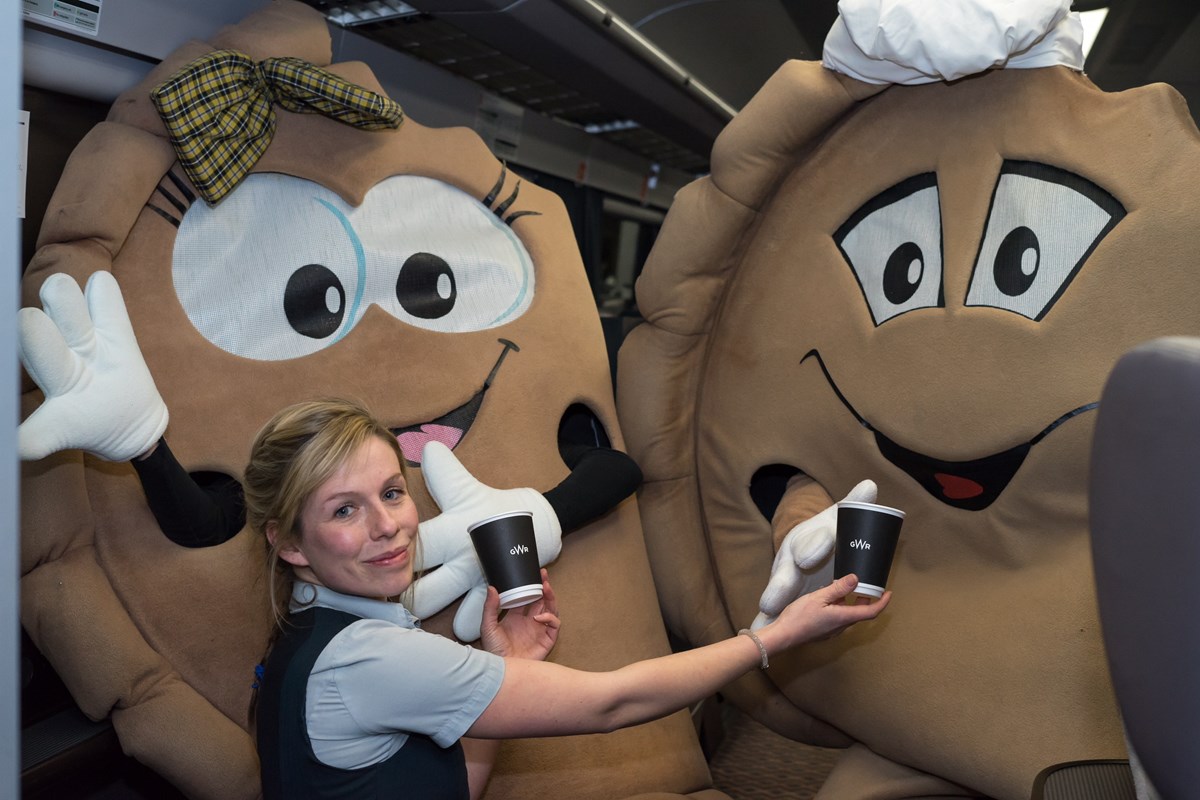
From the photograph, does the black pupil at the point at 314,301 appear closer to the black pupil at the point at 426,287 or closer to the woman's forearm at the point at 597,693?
the black pupil at the point at 426,287

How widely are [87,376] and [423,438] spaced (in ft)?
1.93

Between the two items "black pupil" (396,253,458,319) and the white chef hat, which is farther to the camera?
"black pupil" (396,253,458,319)

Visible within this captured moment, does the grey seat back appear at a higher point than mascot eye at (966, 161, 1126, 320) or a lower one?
lower

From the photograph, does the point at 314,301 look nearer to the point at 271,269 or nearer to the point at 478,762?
the point at 271,269

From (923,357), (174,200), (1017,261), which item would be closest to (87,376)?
(174,200)

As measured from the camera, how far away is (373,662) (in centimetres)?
126

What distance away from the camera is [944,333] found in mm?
1676

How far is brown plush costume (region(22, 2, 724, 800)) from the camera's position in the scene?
1479 millimetres

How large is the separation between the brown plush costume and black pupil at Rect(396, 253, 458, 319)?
0.08 feet

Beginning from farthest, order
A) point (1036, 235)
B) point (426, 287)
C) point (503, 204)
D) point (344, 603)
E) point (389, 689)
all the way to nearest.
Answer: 1. point (503, 204)
2. point (426, 287)
3. point (1036, 235)
4. point (344, 603)
5. point (389, 689)

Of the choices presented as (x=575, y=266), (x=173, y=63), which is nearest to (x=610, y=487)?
(x=575, y=266)

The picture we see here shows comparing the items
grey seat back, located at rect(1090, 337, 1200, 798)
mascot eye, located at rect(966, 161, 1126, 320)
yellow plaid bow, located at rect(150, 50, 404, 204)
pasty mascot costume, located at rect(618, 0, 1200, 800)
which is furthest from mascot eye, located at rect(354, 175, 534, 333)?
grey seat back, located at rect(1090, 337, 1200, 798)

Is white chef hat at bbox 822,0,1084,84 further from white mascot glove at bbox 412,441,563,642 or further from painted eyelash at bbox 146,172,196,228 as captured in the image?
painted eyelash at bbox 146,172,196,228

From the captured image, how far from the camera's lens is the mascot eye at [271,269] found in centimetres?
169
